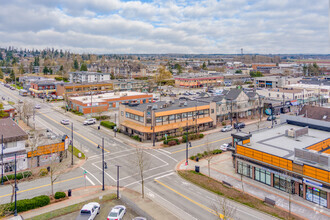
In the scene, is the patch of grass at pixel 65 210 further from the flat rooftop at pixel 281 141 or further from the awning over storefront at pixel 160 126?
the awning over storefront at pixel 160 126

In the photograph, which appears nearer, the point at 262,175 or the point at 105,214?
the point at 105,214

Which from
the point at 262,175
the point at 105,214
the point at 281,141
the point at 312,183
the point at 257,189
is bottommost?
the point at 105,214

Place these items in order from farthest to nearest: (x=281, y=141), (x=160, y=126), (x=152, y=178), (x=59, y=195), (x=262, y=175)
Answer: (x=160, y=126) < (x=281, y=141) < (x=152, y=178) < (x=262, y=175) < (x=59, y=195)

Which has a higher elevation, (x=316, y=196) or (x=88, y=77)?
(x=88, y=77)

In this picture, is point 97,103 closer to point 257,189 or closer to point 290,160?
point 257,189

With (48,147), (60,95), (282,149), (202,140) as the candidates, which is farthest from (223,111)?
(60,95)

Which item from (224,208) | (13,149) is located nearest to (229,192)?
(224,208)

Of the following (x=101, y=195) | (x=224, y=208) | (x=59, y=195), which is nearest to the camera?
(x=224, y=208)

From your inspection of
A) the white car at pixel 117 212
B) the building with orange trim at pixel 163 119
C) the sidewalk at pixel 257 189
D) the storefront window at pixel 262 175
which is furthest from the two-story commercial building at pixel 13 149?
the storefront window at pixel 262 175
